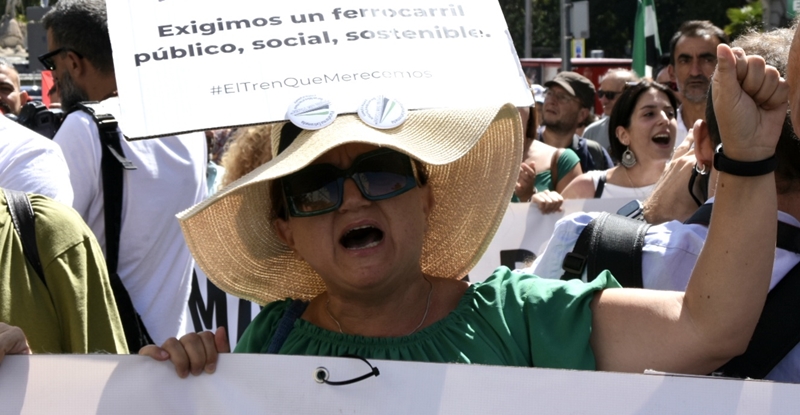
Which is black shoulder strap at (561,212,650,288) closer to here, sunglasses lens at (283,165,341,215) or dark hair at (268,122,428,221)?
dark hair at (268,122,428,221)

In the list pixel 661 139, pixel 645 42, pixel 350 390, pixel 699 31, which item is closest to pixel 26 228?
pixel 350 390

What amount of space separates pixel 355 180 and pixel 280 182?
0.73 feet

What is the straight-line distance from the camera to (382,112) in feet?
6.88

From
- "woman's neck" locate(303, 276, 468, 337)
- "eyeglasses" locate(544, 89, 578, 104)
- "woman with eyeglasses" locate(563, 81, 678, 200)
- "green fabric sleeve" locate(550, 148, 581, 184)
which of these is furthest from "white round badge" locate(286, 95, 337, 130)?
"eyeglasses" locate(544, 89, 578, 104)

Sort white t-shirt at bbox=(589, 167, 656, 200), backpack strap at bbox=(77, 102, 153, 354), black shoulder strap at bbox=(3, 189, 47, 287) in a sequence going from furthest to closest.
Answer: white t-shirt at bbox=(589, 167, 656, 200), backpack strap at bbox=(77, 102, 153, 354), black shoulder strap at bbox=(3, 189, 47, 287)

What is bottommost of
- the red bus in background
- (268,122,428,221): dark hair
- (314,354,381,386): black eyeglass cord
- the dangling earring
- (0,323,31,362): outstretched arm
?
the red bus in background

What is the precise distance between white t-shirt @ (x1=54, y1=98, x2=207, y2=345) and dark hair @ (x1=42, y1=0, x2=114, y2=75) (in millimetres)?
352

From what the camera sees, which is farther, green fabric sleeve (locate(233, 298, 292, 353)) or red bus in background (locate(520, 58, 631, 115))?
red bus in background (locate(520, 58, 631, 115))

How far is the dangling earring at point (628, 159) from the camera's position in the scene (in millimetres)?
5289

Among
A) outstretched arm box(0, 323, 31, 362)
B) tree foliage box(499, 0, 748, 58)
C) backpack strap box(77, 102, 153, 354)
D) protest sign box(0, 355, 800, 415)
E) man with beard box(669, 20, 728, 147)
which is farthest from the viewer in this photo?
tree foliage box(499, 0, 748, 58)

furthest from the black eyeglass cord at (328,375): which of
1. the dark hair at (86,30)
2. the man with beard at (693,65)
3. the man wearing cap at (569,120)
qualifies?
the man wearing cap at (569,120)

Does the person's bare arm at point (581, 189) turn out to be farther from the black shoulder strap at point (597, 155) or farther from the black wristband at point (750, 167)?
the black wristband at point (750, 167)

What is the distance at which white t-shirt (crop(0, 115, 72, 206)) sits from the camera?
296cm

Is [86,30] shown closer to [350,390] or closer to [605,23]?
[350,390]
